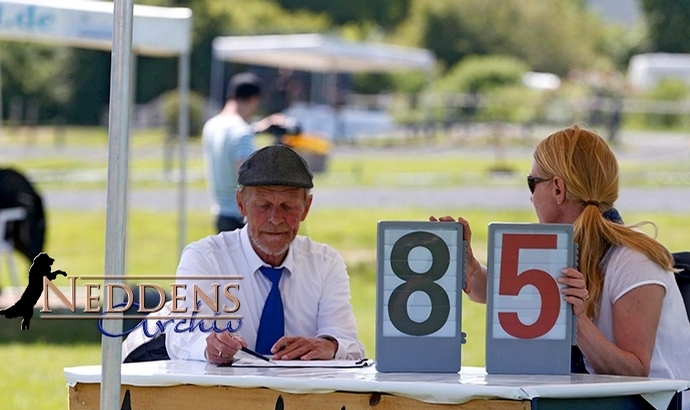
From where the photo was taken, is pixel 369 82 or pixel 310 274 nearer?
pixel 310 274

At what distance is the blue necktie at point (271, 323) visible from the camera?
348 centimetres

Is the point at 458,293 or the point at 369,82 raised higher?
the point at 369,82

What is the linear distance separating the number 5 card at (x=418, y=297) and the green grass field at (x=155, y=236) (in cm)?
359

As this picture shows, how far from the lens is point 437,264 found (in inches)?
111

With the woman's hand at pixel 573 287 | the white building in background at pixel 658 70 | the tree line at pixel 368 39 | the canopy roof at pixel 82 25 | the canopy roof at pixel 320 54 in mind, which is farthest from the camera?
the tree line at pixel 368 39

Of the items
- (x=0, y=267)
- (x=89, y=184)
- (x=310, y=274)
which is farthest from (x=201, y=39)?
(x=310, y=274)

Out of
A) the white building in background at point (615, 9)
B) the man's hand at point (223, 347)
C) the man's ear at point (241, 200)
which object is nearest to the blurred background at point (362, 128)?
the man's ear at point (241, 200)

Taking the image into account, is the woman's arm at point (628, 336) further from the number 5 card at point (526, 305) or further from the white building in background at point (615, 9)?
the white building in background at point (615, 9)

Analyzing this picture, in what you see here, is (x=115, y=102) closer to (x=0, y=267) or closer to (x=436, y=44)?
(x=0, y=267)

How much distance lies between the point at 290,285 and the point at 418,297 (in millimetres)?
835

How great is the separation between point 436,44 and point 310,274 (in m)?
44.5

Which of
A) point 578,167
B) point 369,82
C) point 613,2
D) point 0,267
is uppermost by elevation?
point 613,2

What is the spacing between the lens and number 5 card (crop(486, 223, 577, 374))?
2807 mm

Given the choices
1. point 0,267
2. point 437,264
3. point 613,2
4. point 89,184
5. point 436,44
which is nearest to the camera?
point 437,264
